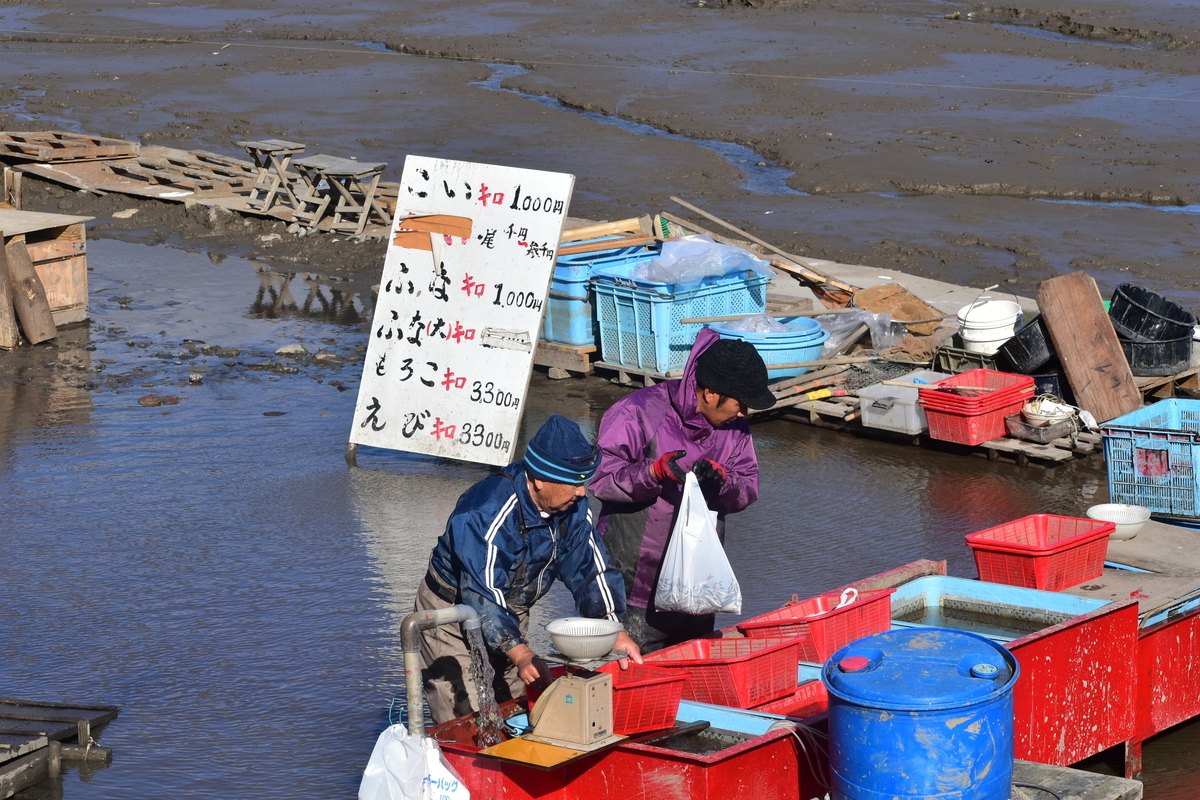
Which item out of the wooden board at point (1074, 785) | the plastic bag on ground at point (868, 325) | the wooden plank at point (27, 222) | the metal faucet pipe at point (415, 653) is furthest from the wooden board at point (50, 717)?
the wooden plank at point (27, 222)

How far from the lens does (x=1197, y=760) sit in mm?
5859

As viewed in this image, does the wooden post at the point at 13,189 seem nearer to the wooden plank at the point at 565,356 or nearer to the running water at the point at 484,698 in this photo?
the wooden plank at the point at 565,356

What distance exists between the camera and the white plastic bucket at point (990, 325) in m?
10.4

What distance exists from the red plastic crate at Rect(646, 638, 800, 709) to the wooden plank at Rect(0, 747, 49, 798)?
99.2 inches

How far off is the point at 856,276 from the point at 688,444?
331 inches

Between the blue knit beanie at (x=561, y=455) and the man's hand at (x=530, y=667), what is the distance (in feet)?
1.86

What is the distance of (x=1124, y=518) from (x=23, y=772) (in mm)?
4949

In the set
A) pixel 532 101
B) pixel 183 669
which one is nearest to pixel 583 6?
pixel 532 101

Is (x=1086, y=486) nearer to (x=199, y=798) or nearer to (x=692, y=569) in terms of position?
(x=692, y=569)

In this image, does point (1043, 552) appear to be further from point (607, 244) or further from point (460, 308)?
point (607, 244)

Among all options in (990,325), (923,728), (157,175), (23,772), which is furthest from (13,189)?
(923,728)

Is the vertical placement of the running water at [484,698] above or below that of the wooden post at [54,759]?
above

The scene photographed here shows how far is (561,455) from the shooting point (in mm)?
4477

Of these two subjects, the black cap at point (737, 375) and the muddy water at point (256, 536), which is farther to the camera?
the muddy water at point (256, 536)
